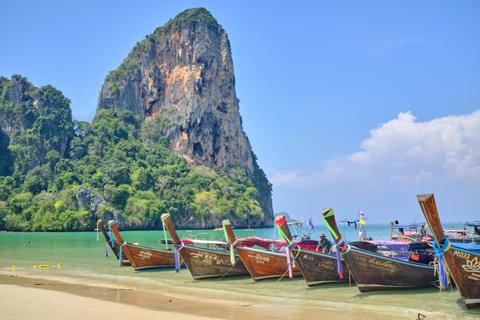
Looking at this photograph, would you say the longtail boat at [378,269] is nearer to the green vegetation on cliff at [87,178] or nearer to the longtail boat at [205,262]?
the longtail boat at [205,262]

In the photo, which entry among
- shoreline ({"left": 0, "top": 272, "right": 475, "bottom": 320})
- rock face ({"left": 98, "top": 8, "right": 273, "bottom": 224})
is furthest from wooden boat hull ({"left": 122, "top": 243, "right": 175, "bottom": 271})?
rock face ({"left": 98, "top": 8, "right": 273, "bottom": 224})

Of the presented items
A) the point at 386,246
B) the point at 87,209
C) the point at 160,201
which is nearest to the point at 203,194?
the point at 160,201

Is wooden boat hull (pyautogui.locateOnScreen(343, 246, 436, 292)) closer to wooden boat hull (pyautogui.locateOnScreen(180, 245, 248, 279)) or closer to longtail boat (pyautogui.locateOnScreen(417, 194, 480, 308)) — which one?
longtail boat (pyautogui.locateOnScreen(417, 194, 480, 308))

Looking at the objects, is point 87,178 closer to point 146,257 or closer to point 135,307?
point 146,257

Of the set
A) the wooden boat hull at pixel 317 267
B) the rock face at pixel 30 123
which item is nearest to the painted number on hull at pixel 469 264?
the wooden boat hull at pixel 317 267

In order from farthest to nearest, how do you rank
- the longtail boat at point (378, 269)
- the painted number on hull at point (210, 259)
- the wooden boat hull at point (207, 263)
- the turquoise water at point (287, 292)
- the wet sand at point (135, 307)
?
the painted number on hull at point (210, 259), the wooden boat hull at point (207, 263), the longtail boat at point (378, 269), the turquoise water at point (287, 292), the wet sand at point (135, 307)

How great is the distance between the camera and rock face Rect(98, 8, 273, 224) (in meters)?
123

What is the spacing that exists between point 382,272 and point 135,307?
24.4 ft

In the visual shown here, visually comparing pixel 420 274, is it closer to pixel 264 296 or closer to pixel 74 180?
pixel 264 296

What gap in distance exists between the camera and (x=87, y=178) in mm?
98938

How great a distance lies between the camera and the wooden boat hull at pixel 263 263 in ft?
59.6

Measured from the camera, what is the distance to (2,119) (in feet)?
341

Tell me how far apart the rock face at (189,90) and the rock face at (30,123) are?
2562cm

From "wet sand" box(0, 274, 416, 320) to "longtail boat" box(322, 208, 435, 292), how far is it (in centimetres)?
232
